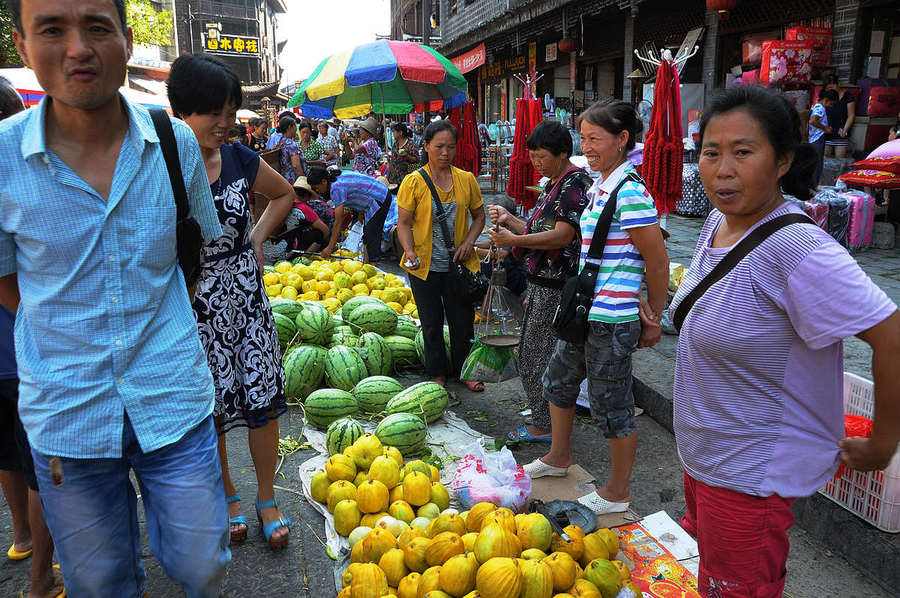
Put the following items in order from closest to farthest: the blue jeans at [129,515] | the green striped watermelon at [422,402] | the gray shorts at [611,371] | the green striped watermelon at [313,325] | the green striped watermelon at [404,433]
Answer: the blue jeans at [129,515] < the gray shorts at [611,371] < the green striped watermelon at [404,433] < the green striped watermelon at [422,402] < the green striped watermelon at [313,325]

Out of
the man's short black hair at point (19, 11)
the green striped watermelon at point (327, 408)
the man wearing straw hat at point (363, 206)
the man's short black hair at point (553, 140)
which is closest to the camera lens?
the man's short black hair at point (19, 11)

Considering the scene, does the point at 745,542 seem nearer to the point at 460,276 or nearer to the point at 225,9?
the point at 460,276

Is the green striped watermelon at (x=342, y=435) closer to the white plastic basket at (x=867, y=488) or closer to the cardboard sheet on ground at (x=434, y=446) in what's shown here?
the cardboard sheet on ground at (x=434, y=446)

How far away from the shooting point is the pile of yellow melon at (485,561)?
2.23 meters

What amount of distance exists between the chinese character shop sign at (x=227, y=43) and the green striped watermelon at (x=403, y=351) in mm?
58316

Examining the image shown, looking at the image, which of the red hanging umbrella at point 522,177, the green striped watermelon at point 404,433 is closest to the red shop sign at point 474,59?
the red hanging umbrella at point 522,177

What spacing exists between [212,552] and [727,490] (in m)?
1.48

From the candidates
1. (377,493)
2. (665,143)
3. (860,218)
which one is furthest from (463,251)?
(860,218)

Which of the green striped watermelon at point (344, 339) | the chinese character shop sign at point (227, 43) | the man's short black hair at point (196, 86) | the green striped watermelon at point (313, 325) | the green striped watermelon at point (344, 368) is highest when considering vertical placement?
the chinese character shop sign at point (227, 43)

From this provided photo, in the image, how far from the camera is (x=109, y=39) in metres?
1.55

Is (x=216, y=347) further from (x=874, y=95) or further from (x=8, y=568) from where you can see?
(x=874, y=95)

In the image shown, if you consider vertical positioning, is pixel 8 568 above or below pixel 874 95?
below

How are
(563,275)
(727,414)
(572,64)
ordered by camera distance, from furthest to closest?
(572,64)
(563,275)
(727,414)

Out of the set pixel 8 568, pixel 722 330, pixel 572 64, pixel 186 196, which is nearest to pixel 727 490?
pixel 722 330
